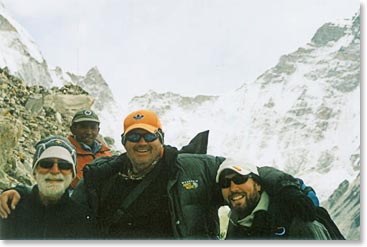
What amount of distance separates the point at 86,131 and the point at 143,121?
560mm

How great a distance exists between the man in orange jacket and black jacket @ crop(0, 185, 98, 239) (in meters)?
0.32

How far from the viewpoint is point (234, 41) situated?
5988mm

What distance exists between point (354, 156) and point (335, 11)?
52.2 inches

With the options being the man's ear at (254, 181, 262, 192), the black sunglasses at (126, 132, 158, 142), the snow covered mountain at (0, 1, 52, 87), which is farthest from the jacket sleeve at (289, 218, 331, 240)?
the snow covered mountain at (0, 1, 52, 87)

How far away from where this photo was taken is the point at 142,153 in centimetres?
567

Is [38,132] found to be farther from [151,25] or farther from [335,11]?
Result: [335,11]

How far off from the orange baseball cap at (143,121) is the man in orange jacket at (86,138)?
0.29 metres

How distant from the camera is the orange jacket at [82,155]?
18.8 feet

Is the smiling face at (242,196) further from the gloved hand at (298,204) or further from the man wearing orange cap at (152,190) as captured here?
the gloved hand at (298,204)

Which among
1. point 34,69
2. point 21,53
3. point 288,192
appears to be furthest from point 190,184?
point 21,53

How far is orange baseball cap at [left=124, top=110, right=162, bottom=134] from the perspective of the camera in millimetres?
5711

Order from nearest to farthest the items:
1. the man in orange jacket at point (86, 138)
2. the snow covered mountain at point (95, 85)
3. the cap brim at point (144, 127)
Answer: the cap brim at point (144, 127) < the man in orange jacket at point (86, 138) < the snow covered mountain at point (95, 85)

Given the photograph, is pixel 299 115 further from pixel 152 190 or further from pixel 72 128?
pixel 72 128

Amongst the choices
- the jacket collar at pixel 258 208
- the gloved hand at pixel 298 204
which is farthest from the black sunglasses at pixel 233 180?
the gloved hand at pixel 298 204
